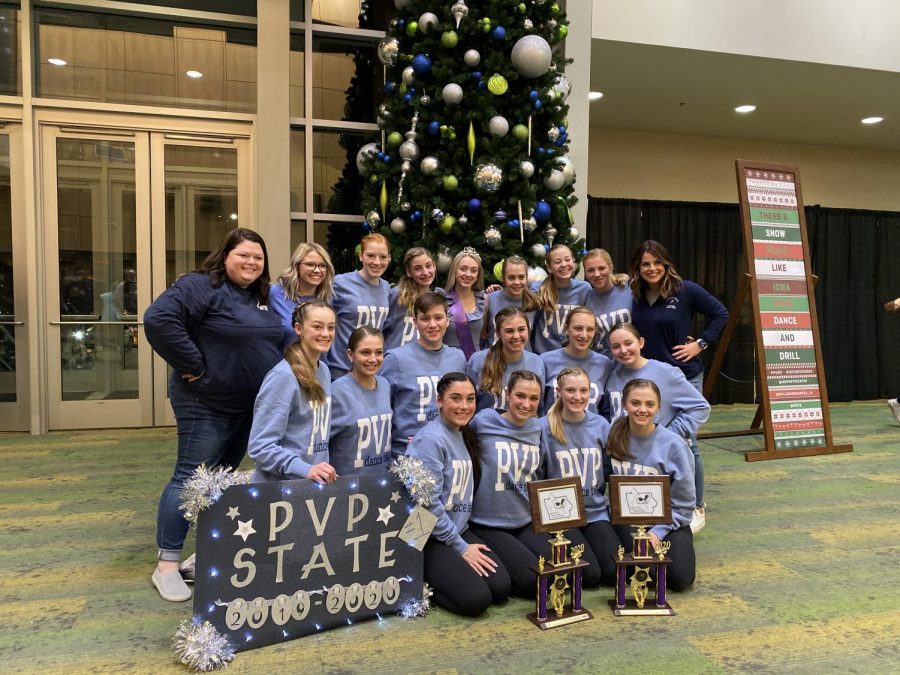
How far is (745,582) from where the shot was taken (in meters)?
2.56

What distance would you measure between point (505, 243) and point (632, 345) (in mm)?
1464

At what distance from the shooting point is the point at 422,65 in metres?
4.01

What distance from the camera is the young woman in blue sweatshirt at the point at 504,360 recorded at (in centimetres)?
276

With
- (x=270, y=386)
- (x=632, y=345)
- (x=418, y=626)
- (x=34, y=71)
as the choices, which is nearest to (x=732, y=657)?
(x=418, y=626)

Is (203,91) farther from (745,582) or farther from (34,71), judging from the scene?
(745,582)

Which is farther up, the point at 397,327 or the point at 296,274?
the point at 296,274

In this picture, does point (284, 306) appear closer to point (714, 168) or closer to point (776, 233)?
point (776, 233)

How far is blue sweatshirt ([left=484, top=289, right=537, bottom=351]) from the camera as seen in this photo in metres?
3.19

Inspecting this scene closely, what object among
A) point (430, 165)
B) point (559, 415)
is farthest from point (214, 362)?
point (430, 165)

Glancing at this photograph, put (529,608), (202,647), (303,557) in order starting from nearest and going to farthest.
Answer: (202,647), (303,557), (529,608)

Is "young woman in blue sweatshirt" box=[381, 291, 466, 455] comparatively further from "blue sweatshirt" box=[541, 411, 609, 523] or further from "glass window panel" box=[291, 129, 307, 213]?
"glass window panel" box=[291, 129, 307, 213]

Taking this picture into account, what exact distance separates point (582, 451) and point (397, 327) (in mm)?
1085

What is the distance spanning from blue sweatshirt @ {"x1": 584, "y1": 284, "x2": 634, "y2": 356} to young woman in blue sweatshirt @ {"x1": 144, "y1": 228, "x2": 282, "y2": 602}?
1.68 m

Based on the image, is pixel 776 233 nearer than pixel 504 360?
No
